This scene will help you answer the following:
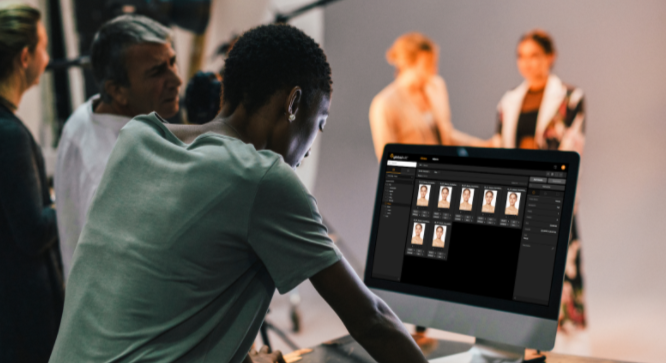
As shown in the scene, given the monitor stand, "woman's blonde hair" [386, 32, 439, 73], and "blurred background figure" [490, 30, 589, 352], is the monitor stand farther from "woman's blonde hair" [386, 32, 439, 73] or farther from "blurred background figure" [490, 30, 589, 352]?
"woman's blonde hair" [386, 32, 439, 73]

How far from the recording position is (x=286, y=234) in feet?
2.19

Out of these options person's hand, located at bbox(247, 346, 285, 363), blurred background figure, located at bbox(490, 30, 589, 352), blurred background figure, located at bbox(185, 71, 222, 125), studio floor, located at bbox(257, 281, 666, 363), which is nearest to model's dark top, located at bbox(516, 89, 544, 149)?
blurred background figure, located at bbox(490, 30, 589, 352)

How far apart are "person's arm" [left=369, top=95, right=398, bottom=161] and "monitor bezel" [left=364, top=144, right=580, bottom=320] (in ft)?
6.05

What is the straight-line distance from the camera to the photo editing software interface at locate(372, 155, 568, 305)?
0.92m

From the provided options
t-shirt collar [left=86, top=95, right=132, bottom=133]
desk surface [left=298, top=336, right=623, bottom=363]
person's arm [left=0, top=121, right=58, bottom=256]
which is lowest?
desk surface [left=298, top=336, right=623, bottom=363]

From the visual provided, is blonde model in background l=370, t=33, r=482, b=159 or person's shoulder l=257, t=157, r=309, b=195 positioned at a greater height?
blonde model in background l=370, t=33, r=482, b=159

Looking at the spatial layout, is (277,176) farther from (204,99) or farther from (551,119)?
(551,119)

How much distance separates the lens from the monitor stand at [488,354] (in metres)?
0.96

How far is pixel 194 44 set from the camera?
3.38 m

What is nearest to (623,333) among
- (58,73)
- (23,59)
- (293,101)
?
(293,101)

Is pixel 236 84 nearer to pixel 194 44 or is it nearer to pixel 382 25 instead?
pixel 382 25

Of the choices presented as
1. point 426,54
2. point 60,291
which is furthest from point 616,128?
point 60,291

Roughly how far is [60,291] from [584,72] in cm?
241

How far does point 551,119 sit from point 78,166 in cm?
210
